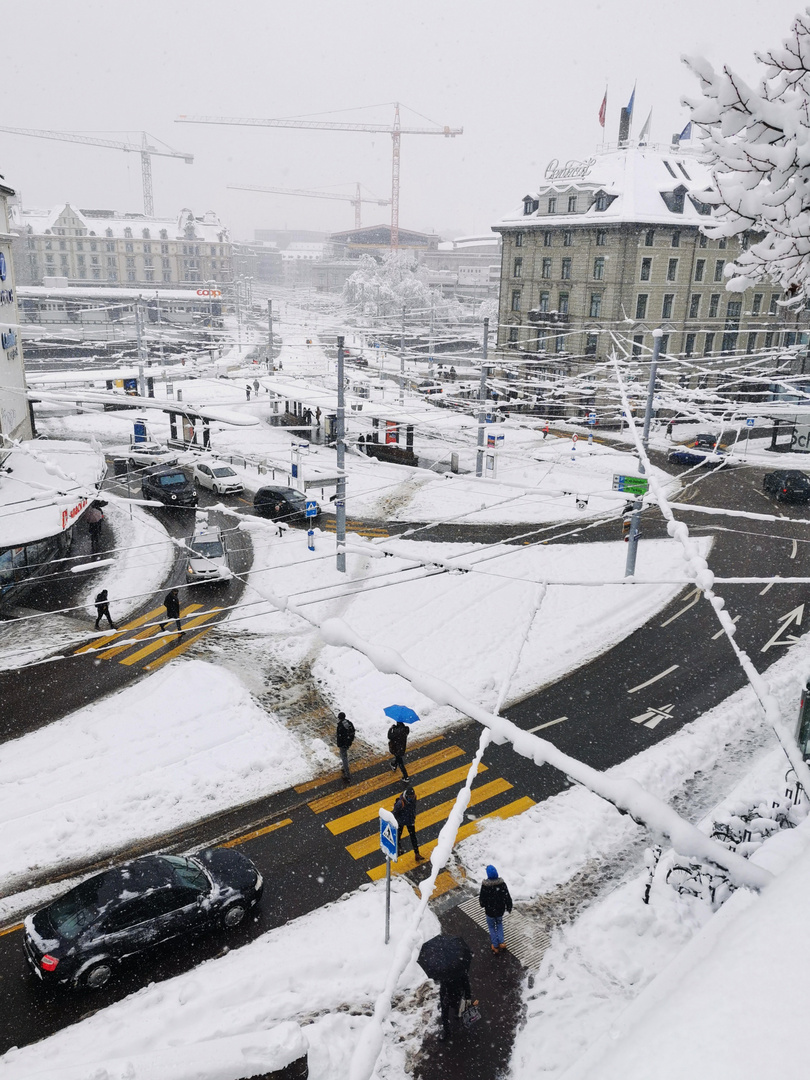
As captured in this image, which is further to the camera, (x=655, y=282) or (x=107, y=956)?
(x=655, y=282)

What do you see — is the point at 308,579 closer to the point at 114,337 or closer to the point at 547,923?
the point at 547,923

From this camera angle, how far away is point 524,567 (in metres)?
25.9

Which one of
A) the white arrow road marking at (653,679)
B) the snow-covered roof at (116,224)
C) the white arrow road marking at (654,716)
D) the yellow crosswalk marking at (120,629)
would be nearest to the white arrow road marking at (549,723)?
→ the white arrow road marking at (654,716)

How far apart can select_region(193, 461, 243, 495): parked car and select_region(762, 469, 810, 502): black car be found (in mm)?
25524

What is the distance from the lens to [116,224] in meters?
115

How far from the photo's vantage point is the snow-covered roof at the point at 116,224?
11062cm

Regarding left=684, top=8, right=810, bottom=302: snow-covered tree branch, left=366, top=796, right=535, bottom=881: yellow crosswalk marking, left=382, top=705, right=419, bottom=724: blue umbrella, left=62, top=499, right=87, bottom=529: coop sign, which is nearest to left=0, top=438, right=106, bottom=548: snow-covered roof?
left=62, top=499, right=87, bottom=529: coop sign

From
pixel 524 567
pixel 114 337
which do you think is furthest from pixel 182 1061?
pixel 114 337

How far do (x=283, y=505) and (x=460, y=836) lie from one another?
19.9 metres

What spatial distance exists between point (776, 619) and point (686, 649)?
3974mm

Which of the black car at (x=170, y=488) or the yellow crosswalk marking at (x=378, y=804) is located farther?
the black car at (x=170, y=488)

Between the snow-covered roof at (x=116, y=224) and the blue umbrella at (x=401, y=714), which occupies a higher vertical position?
the snow-covered roof at (x=116, y=224)

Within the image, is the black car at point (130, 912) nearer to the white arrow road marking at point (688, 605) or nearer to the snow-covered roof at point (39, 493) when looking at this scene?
the snow-covered roof at point (39, 493)

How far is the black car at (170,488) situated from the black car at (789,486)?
2716 centimetres
